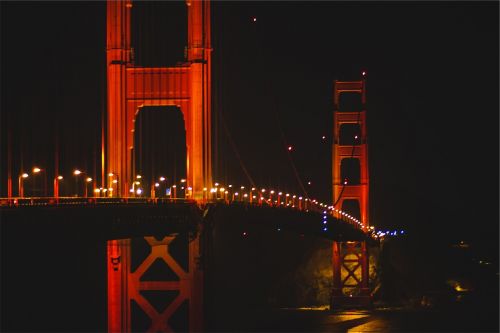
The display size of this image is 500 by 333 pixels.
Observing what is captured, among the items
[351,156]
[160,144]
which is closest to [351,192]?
[351,156]

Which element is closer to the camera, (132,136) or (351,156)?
(132,136)

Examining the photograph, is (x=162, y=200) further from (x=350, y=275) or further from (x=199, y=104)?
(x=350, y=275)

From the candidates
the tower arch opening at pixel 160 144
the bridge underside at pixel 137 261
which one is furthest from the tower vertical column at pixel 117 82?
the tower arch opening at pixel 160 144

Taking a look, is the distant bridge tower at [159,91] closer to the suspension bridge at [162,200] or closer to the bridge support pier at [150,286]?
the suspension bridge at [162,200]

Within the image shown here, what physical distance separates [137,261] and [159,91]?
333 cm

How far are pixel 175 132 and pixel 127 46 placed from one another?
14.6 feet

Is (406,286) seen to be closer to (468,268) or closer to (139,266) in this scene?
(468,268)

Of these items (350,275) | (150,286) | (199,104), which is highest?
(199,104)

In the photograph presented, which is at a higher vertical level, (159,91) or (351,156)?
(159,91)

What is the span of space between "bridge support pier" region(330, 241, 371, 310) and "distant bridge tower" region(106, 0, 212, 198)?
50.1 ft

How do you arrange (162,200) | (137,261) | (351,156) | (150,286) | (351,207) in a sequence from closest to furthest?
(162,200), (150,286), (137,261), (351,156), (351,207)

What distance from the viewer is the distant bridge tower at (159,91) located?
21453mm

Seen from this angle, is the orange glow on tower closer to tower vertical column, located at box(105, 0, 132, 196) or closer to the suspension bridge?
the suspension bridge

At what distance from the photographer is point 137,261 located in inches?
912
